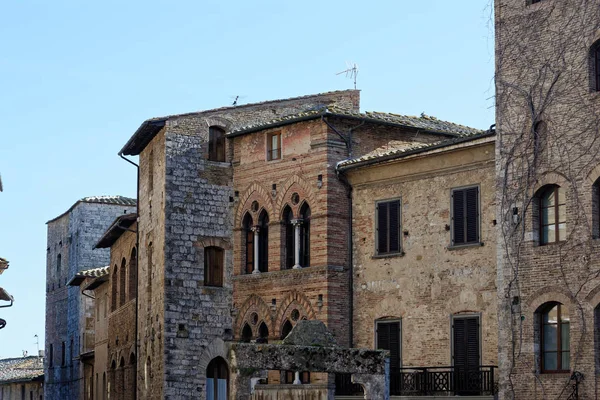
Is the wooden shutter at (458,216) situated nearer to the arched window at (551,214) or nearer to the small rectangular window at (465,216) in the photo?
the small rectangular window at (465,216)

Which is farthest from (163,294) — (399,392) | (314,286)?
(399,392)

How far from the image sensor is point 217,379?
1385 inches

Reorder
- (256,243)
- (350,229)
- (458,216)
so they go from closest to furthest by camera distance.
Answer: (458,216) → (350,229) → (256,243)

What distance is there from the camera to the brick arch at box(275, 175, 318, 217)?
3353 centimetres

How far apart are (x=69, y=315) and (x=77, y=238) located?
3568 millimetres

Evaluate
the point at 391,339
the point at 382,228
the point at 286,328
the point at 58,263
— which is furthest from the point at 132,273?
the point at 58,263

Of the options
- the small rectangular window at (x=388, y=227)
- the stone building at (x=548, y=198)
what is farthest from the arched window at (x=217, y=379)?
the stone building at (x=548, y=198)

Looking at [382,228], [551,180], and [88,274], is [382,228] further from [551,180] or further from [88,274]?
[88,274]

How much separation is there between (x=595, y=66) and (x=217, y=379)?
14.4 m

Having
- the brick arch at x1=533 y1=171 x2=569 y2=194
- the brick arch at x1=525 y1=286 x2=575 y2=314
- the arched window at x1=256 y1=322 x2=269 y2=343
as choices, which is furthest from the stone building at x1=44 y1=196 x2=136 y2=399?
the brick arch at x1=533 y1=171 x2=569 y2=194

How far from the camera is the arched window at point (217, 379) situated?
1380 inches

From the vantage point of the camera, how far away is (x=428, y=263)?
30.9 meters

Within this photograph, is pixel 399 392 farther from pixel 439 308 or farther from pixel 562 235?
pixel 562 235

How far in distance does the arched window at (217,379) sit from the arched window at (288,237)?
332 cm
